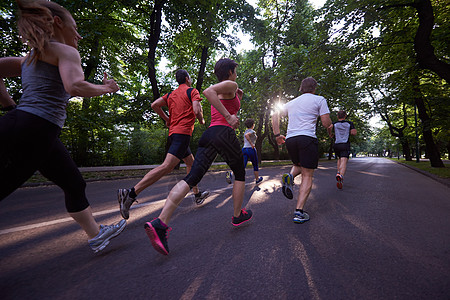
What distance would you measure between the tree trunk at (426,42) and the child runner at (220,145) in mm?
8096

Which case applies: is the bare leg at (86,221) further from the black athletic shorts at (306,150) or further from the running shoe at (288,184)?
the running shoe at (288,184)

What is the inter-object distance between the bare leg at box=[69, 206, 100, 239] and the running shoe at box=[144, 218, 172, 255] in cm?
54

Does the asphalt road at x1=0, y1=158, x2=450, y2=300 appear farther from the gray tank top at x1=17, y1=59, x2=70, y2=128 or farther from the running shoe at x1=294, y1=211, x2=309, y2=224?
the gray tank top at x1=17, y1=59, x2=70, y2=128

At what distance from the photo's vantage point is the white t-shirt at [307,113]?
10.4 ft

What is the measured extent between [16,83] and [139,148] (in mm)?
9234

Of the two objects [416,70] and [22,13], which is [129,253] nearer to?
[22,13]

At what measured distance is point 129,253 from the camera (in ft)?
6.75

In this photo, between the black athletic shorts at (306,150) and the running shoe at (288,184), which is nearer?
the black athletic shorts at (306,150)

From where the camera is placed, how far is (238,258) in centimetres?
192

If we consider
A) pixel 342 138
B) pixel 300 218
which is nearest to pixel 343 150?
pixel 342 138

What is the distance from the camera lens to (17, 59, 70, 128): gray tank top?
1.47 m

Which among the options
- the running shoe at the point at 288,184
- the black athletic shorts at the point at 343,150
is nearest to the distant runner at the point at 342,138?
the black athletic shorts at the point at 343,150

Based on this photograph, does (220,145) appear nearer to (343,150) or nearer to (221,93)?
(221,93)

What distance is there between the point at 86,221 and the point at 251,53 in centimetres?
1936
